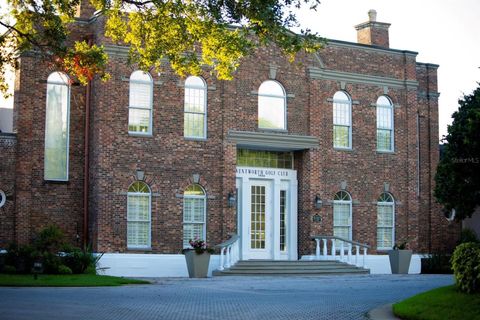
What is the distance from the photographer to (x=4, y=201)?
91.9 feet

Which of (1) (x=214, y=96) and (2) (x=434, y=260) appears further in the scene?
(2) (x=434, y=260)

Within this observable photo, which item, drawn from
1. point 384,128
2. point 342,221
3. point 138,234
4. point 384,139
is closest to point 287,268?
point 342,221

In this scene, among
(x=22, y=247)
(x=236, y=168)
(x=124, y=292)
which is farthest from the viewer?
(x=236, y=168)

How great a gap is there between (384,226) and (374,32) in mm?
8171

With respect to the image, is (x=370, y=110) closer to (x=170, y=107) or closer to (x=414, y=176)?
(x=414, y=176)

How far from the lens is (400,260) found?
3275 centimetres

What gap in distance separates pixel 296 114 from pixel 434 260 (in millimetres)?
8194

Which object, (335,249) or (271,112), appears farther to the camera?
(335,249)

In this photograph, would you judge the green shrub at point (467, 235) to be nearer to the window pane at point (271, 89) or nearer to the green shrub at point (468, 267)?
the window pane at point (271, 89)

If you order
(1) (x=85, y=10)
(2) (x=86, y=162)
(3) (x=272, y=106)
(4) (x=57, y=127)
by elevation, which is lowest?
(2) (x=86, y=162)

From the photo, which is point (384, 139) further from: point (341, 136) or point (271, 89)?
point (271, 89)

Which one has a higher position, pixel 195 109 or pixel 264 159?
pixel 195 109

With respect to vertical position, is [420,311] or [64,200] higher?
[64,200]

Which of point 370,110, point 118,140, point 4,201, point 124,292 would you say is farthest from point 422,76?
point 124,292
